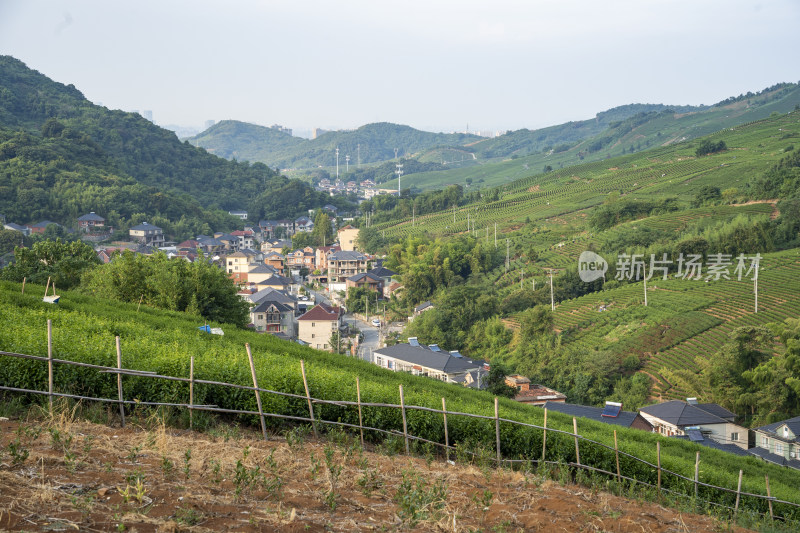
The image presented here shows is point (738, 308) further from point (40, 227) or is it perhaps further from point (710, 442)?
point (40, 227)

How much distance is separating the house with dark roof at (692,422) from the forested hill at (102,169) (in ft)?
143

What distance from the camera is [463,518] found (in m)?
3.81

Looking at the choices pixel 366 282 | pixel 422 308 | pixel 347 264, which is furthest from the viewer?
pixel 347 264

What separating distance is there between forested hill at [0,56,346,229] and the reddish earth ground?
46686mm

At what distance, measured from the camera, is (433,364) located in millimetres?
20172

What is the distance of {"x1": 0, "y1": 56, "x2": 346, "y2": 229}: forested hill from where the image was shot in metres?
47.7

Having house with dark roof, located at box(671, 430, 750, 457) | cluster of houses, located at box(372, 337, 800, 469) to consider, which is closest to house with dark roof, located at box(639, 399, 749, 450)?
cluster of houses, located at box(372, 337, 800, 469)

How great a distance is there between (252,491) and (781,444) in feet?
47.9

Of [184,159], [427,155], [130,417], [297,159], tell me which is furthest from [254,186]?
[297,159]

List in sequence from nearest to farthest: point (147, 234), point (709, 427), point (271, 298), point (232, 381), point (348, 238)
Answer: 1. point (232, 381)
2. point (709, 427)
3. point (271, 298)
4. point (147, 234)
5. point (348, 238)

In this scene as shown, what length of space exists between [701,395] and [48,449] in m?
18.3

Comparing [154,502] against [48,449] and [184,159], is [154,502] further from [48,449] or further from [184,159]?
[184,159]

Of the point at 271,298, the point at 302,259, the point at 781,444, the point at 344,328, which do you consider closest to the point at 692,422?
the point at 781,444

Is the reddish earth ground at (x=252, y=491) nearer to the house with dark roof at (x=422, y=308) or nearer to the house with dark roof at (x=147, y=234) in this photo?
the house with dark roof at (x=422, y=308)
